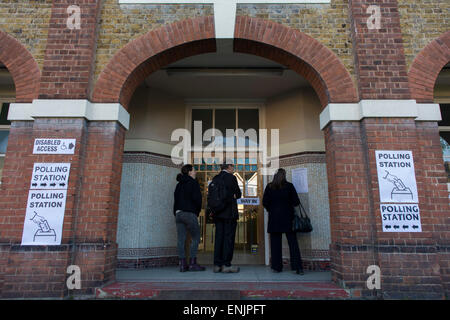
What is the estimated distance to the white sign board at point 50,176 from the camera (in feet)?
13.5

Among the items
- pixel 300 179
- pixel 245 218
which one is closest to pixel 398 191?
pixel 300 179

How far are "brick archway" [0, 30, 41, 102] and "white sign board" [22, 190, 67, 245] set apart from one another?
5.18ft

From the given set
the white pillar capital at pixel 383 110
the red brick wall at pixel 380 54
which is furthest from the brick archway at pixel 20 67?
the red brick wall at pixel 380 54

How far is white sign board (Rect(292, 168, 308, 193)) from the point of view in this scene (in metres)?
6.32

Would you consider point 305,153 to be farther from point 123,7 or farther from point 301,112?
point 123,7

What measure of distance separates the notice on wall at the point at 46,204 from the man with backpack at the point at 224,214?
234 cm

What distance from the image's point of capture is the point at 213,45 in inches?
194

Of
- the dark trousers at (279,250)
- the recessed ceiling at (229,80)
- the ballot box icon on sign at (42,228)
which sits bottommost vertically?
the dark trousers at (279,250)

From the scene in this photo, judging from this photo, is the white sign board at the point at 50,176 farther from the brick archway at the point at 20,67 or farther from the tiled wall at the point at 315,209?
the tiled wall at the point at 315,209

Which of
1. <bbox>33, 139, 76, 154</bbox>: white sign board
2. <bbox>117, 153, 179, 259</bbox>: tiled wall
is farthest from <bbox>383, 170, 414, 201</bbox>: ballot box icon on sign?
<bbox>33, 139, 76, 154</bbox>: white sign board

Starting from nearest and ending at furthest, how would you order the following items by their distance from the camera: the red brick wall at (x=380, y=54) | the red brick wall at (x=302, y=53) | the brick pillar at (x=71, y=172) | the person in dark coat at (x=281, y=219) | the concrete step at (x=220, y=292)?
the concrete step at (x=220, y=292) < the brick pillar at (x=71, y=172) < the red brick wall at (x=380, y=54) < the red brick wall at (x=302, y=53) < the person in dark coat at (x=281, y=219)

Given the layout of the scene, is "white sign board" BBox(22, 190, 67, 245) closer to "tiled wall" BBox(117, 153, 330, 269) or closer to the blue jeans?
the blue jeans

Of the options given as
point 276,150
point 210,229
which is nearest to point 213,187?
point 210,229

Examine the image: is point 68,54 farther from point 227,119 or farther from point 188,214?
point 227,119
